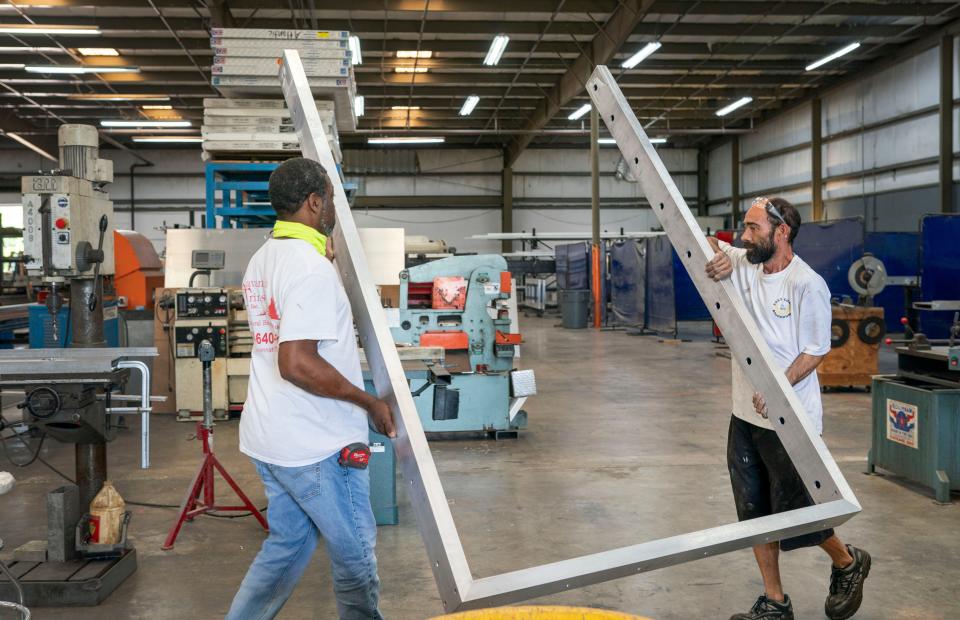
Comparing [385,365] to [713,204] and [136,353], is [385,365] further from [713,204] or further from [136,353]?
[713,204]

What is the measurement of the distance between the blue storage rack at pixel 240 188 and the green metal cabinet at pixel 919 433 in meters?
4.35

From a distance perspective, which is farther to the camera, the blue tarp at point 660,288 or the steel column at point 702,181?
the steel column at point 702,181

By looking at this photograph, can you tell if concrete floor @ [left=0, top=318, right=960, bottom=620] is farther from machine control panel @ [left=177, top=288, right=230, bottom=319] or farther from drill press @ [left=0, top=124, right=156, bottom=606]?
machine control panel @ [left=177, top=288, right=230, bottom=319]

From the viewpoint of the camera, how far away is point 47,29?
1289 centimetres

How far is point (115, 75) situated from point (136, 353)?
Answer: 15.4 m

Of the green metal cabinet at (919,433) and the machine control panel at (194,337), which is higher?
the machine control panel at (194,337)

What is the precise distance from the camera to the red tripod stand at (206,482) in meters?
3.90

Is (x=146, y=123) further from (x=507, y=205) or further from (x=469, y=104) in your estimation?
(x=507, y=205)

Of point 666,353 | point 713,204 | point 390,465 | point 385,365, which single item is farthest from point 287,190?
point 713,204

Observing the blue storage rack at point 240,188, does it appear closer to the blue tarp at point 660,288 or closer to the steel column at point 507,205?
the blue tarp at point 660,288

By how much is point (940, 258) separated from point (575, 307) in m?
7.97

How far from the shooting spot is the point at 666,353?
11914 mm

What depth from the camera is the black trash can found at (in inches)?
648

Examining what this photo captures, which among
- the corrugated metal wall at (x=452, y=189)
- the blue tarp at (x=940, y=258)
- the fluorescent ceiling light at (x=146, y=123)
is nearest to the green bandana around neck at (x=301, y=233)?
the blue tarp at (x=940, y=258)
